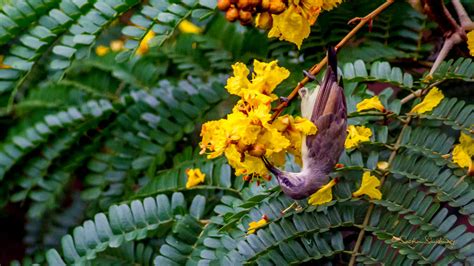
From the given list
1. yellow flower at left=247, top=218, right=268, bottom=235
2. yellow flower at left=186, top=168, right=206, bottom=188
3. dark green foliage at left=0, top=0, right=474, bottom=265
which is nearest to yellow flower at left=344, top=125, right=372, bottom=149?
dark green foliage at left=0, top=0, right=474, bottom=265

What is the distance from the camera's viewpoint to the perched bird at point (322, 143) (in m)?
0.70

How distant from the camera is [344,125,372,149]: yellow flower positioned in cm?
85

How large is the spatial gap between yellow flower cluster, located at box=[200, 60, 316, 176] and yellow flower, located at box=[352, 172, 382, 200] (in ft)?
0.46

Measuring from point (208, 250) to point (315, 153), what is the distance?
0.86ft

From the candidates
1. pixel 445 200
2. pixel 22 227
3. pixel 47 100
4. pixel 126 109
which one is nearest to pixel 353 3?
pixel 445 200

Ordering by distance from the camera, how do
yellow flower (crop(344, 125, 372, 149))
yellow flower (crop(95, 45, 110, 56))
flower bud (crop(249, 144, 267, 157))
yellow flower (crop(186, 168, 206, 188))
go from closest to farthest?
flower bud (crop(249, 144, 267, 157)) < yellow flower (crop(344, 125, 372, 149)) < yellow flower (crop(186, 168, 206, 188)) < yellow flower (crop(95, 45, 110, 56))

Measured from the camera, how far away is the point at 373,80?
3.09ft

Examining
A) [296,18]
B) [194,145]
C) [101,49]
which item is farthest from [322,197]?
[101,49]

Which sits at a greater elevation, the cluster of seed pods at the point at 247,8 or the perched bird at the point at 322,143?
the cluster of seed pods at the point at 247,8

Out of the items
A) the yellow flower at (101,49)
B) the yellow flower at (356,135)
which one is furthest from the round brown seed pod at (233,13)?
the yellow flower at (101,49)

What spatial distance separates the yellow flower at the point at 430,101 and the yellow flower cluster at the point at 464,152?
0.17 feet

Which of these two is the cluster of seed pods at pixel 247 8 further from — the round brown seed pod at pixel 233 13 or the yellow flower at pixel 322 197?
the yellow flower at pixel 322 197

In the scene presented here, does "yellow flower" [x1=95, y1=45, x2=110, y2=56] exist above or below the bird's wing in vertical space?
below

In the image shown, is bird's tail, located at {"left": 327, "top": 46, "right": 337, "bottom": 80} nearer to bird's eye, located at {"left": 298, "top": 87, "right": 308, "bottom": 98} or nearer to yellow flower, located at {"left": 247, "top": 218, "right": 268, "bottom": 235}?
bird's eye, located at {"left": 298, "top": 87, "right": 308, "bottom": 98}
